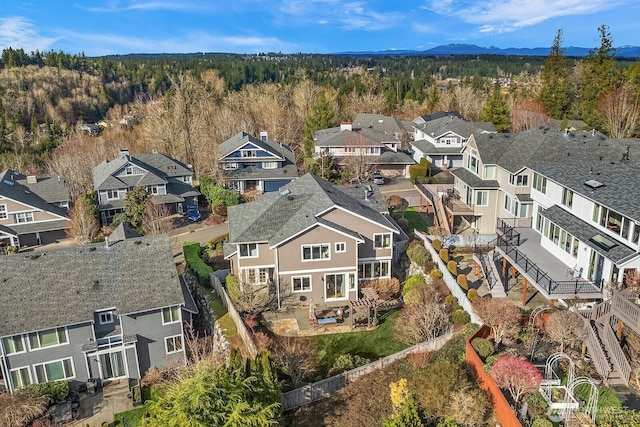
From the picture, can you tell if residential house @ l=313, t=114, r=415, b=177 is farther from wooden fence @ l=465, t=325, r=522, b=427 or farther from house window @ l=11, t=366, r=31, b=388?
house window @ l=11, t=366, r=31, b=388

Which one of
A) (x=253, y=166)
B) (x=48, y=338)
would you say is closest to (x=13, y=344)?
(x=48, y=338)

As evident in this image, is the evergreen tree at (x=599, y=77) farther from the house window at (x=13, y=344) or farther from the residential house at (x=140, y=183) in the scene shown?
the house window at (x=13, y=344)

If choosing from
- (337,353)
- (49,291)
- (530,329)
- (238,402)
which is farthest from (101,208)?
(530,329)

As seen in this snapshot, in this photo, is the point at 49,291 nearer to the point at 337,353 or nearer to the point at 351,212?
the point at 337,353

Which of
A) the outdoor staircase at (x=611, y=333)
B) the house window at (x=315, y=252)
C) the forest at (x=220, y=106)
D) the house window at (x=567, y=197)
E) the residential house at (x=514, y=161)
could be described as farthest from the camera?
the forest at (x=220, y=106)

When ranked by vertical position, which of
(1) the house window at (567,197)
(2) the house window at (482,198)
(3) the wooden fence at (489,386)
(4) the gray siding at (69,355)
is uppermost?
(1) the house window at (567,197)

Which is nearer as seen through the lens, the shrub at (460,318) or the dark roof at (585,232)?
the dark roof at (585,232)

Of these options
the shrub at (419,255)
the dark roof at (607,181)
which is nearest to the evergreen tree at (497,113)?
the dark roof at (607,181)

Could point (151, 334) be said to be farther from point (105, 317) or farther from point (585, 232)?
point (585, 232)
